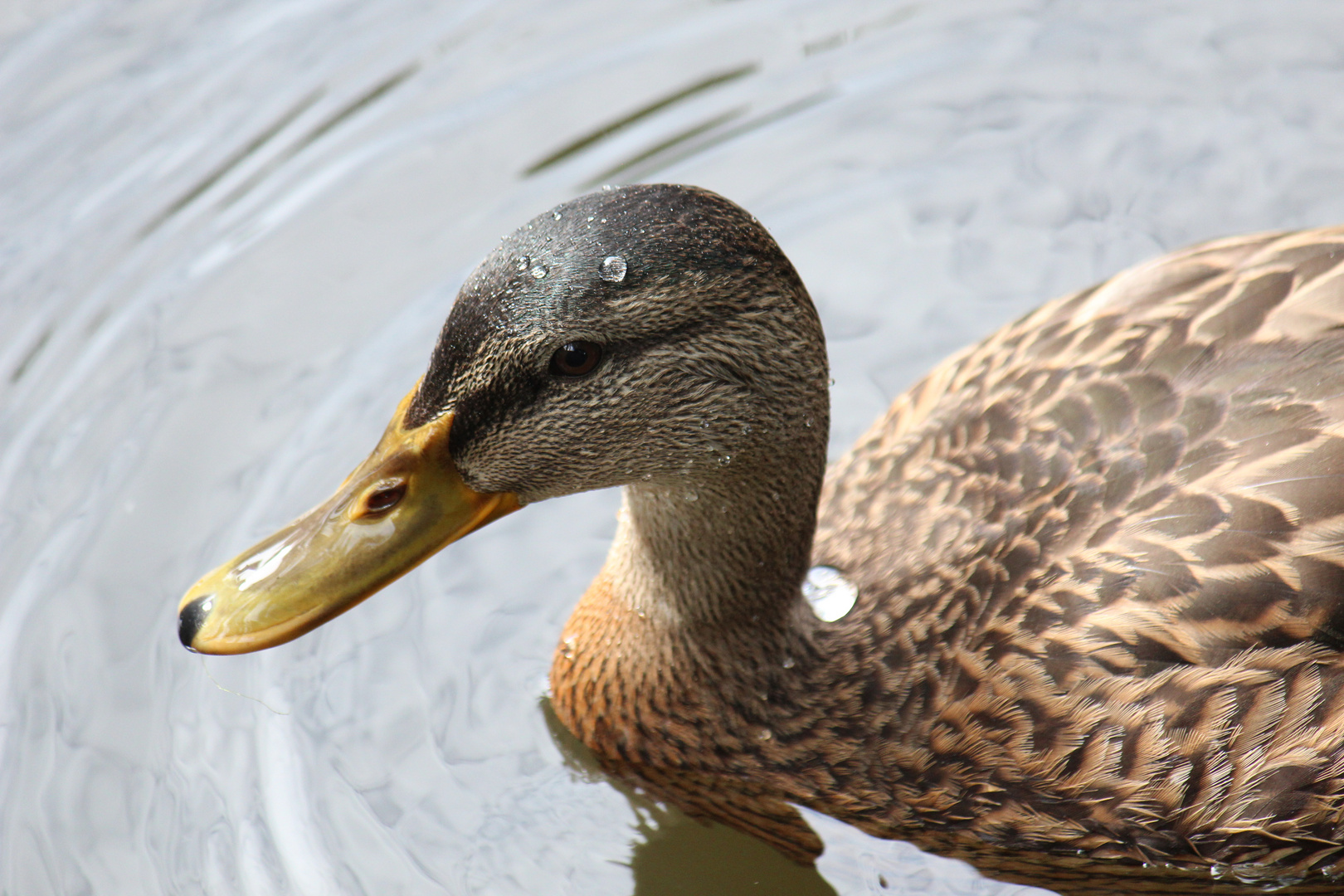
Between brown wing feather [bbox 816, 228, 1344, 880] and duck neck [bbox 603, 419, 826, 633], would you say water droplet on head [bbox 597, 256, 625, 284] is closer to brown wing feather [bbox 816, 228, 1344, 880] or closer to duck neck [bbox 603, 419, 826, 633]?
duck neck [bbox 603, 419, 826, 633]

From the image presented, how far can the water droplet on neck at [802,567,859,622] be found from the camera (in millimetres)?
3874

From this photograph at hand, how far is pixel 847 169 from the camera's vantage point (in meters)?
5.71

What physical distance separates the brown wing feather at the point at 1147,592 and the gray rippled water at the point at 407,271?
48 centimetres

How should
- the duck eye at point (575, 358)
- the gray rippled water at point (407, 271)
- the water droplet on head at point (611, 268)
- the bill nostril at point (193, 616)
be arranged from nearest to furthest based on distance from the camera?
the water droplet on head at point (611, 268) → the duck eye at point (575, 358) → the bill nostril at point (193, 616) → the gray rippled water at point (407, 271)

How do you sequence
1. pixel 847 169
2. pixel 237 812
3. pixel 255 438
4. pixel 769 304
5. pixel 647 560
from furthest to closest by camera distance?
pixel 847 169, pixel 255 438, pixel 237 812, pixel 647 560, pixel 769 304

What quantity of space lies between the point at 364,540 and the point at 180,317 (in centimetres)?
246

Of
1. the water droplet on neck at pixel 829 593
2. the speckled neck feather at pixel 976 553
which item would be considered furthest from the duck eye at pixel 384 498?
the water droplet on neck at pixel 829 593

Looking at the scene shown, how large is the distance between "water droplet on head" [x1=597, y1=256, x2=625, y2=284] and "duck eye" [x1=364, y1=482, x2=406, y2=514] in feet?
2.13

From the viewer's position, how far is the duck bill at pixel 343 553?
125 inches

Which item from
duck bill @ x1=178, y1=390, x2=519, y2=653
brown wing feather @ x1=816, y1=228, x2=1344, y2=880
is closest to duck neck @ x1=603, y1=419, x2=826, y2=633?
brown wing feather @ x1=816, y1=228, x2=1344, y2=880

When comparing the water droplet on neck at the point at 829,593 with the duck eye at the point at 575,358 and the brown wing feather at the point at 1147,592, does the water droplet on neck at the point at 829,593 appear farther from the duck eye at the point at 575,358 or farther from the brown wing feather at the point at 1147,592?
the duck eye at the point at 575,358

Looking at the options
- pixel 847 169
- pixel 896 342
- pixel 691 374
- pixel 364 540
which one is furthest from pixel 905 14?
pixel 364 540

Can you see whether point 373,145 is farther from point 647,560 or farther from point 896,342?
point 647,560

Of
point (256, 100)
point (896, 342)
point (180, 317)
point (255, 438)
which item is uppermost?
point (256, 100)
